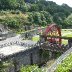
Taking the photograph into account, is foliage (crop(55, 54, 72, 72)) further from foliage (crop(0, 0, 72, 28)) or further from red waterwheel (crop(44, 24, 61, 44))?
foliage (crop(0, 0, 72, 28))

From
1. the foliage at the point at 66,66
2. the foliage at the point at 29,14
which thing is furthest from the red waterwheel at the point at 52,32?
the foliage at the point at 66,66

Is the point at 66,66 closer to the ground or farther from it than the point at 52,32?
farther from it

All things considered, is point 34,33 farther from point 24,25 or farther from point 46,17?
point 46,17

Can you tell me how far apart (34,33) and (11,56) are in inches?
1489

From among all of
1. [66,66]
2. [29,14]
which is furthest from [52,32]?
[29,14]

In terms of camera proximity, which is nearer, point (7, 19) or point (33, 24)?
point (7, 19)

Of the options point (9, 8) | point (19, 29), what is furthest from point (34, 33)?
point (9, 8)

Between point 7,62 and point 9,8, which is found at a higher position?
point 9,8

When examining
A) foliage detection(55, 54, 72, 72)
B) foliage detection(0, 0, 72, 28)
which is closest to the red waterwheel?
foliage detection(0, 0, 72, 28)

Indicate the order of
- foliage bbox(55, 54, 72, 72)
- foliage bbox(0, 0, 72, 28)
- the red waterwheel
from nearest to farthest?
1. foliage bbox(55, 54, 72, 72)
2. the red waterwheel
3. foliage bbox(0, 0, 72, 28)

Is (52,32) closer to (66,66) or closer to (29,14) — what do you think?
(66,66)

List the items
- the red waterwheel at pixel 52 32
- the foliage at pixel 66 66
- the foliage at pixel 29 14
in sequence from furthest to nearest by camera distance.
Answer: the foliage at pixel 29 14, the red waterwheel at pixel 52 32, the foliage at pixel 66 66

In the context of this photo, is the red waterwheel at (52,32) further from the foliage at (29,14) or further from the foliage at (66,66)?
the foliage at (66,66)

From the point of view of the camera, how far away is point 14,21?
9944 centimetres
